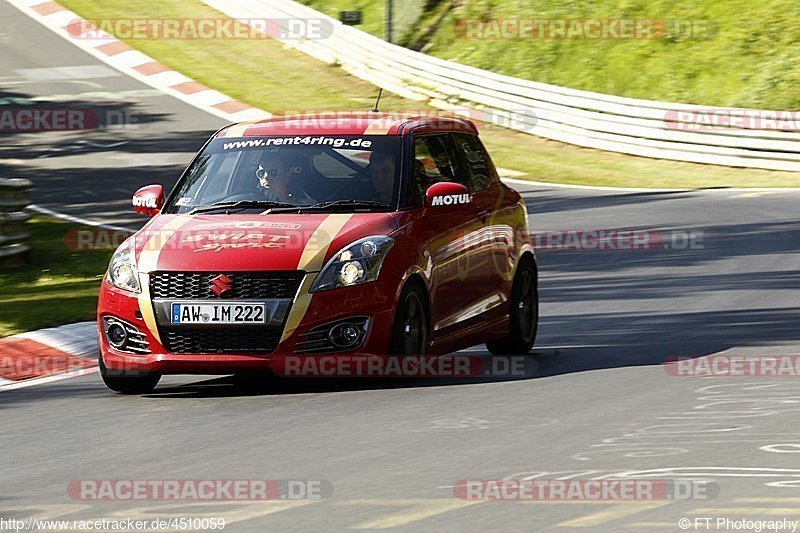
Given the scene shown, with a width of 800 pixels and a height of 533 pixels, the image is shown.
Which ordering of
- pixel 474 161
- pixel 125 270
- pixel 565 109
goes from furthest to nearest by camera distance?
pixel 565 109 < pixel 474 161 < pixel 125 270

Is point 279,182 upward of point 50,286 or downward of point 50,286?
upward

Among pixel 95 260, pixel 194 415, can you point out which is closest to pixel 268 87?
pixel 95 260

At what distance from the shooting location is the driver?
382 inches

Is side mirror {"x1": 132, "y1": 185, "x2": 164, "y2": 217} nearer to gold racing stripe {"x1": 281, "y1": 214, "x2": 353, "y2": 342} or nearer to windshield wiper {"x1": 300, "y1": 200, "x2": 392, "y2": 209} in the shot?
windshield wiper {"x1": 300, "y1": 200, "x2": 392, "y2": 209}

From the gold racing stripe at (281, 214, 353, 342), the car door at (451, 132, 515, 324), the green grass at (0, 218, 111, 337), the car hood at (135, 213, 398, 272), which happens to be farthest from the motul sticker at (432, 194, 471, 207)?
the green grass at (0, 218, 111, 337)

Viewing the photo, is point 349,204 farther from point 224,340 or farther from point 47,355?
point 47,355

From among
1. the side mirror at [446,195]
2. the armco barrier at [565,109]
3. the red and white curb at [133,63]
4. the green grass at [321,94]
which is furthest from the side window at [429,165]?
the red and white curb at [133,63]

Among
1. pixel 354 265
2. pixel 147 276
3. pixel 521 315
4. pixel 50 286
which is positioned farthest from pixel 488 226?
pixel 50 286

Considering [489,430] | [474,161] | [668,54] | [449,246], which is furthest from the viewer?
[668,54]

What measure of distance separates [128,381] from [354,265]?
1601 millimetres

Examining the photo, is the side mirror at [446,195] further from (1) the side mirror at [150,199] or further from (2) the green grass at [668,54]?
(2) the green grass at [668,54]

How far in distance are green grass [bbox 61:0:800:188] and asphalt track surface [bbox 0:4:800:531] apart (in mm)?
12671

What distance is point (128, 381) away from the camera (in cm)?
941

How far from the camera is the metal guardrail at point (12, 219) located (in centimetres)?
1558
